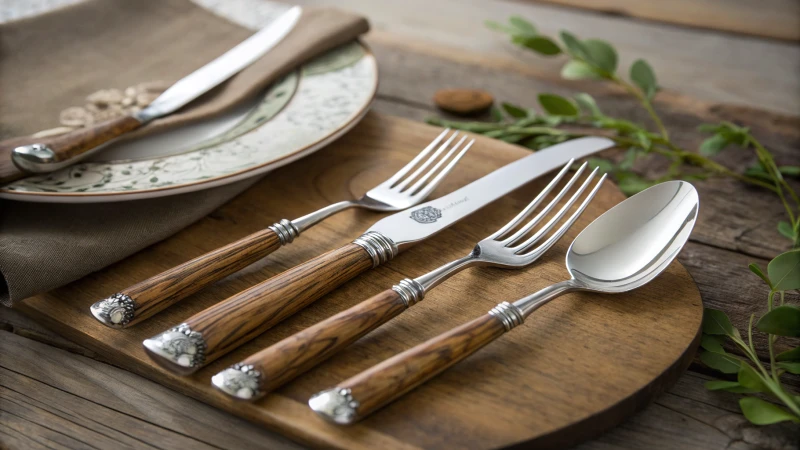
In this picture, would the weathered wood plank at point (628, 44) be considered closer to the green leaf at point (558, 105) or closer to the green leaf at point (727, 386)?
the green leaf at point (558, 105)

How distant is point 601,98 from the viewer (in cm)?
159

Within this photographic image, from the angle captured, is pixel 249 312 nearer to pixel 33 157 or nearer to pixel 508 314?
pixel 508 314

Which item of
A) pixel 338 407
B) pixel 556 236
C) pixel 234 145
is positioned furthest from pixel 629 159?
pixel 338 407

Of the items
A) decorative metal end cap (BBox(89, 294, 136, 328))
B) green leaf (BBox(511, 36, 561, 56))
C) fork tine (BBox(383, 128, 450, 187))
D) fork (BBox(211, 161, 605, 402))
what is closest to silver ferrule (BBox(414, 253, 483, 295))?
fork (BBox(211, 161, 605, 402))

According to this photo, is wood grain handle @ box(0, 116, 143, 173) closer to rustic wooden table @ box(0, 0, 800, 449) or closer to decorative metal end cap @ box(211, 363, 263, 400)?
rustic wooden table @ box(0, 0, 800, 449)

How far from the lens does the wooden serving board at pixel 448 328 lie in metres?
0.73

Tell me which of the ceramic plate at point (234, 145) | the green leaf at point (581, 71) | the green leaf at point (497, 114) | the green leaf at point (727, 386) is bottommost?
the green leaf at point (727, 386)

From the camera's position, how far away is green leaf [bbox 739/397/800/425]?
738mm

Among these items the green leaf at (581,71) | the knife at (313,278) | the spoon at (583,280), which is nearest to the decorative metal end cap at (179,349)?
the knife at (313,278)

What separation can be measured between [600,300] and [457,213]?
0.24m

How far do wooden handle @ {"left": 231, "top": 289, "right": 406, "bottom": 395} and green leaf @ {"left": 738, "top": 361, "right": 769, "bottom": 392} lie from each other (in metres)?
0.39

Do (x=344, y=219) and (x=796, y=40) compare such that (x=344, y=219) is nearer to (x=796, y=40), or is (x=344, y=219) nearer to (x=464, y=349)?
(x=464, y=349)

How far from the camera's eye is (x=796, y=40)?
1946mm

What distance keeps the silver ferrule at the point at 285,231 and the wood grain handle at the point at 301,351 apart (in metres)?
0.21
